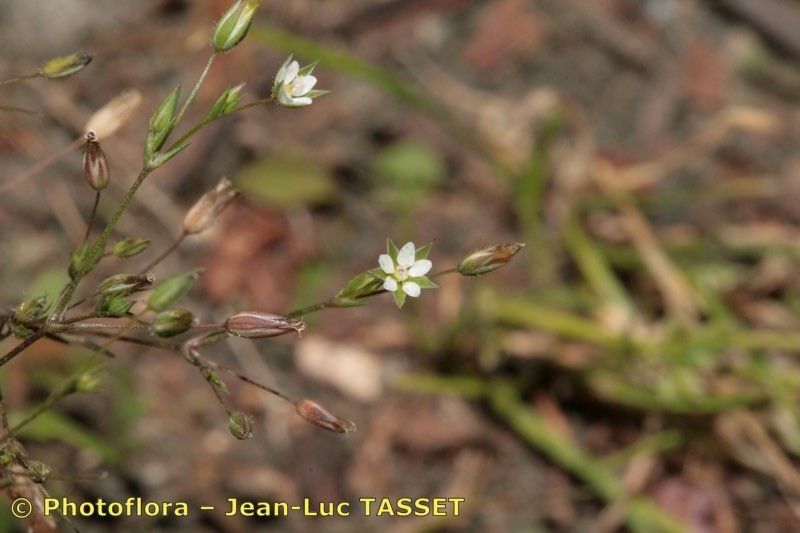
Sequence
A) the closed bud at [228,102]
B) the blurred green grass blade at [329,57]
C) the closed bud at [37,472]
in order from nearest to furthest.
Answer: the closed bud at [37,472] < the closed bud at [228,102] < the blurred green grass blade at [329,57]

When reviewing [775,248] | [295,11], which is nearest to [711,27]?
[775,248]

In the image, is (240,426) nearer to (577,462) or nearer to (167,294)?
(167,294)

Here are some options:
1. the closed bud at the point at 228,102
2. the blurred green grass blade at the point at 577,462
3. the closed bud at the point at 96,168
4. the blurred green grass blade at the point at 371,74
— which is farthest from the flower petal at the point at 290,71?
the blurred green grass blade at the point at 577,462

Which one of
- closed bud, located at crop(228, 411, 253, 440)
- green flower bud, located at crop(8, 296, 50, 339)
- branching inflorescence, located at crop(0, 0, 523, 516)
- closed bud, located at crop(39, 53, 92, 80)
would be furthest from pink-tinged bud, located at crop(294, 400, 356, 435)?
closed bud, located at crop(39, 53, 92, 80)

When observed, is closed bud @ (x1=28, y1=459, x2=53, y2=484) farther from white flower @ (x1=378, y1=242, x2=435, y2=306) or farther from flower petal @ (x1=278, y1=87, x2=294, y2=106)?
flower petal @ (x1=278, y1=87, x2=294, y2=106)

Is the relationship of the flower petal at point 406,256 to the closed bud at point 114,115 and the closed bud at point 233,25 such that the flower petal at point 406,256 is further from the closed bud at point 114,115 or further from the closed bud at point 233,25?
the closed bud at point 114,115

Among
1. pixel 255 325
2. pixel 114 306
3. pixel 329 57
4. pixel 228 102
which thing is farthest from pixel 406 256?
pixel 329 57

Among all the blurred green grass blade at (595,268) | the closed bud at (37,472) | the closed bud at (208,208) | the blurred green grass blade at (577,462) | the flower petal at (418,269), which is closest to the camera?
the closed bud at (37,472)
